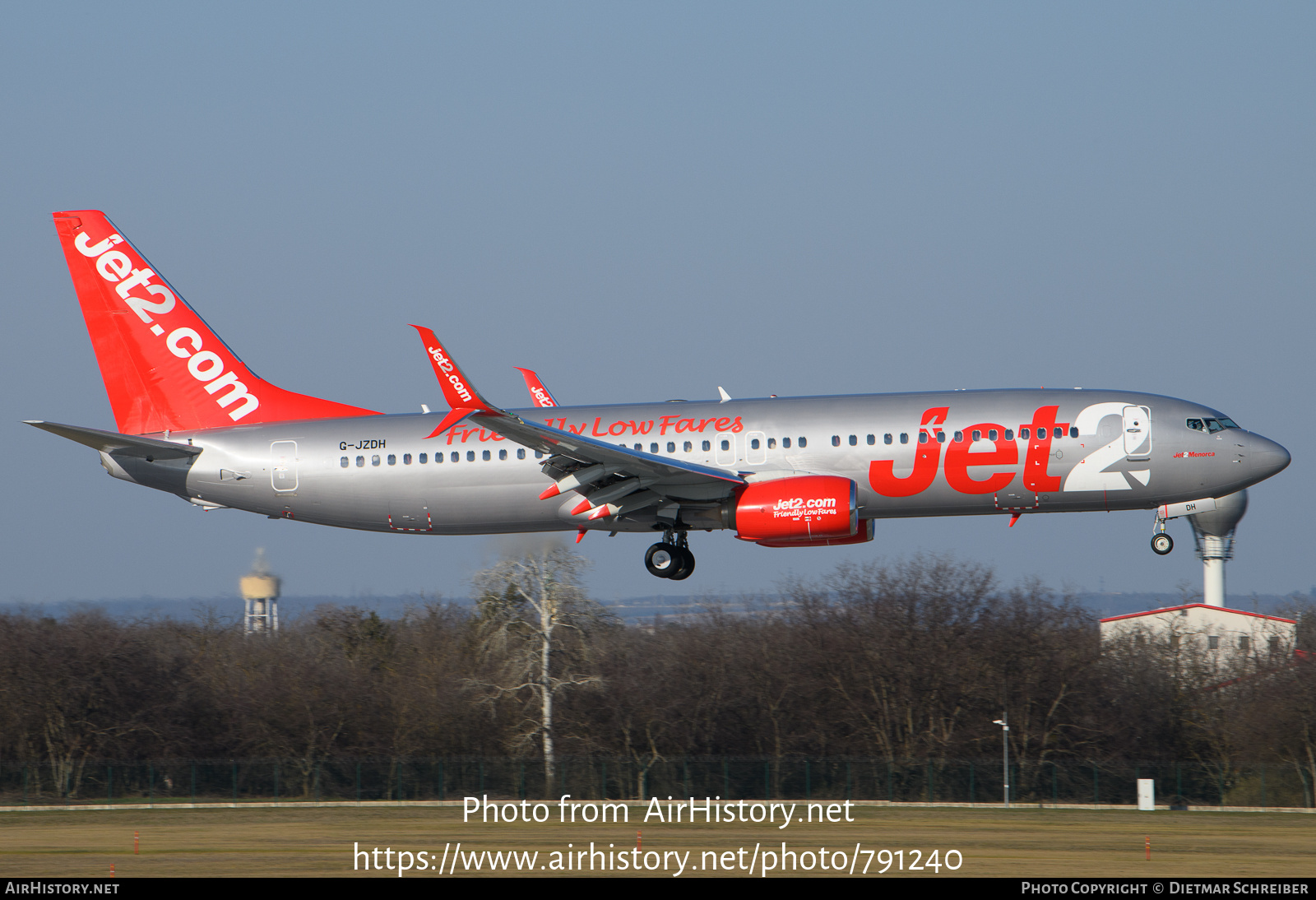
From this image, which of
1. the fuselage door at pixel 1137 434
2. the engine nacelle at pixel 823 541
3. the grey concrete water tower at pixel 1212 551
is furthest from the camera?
the grey concrete water tower at pixel 1212 551

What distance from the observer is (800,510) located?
108ft

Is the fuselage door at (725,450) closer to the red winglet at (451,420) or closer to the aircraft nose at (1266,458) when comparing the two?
the red winglet at (451,420)

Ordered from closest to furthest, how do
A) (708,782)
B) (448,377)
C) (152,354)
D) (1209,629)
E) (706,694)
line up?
1. (448,377)
2. (152,354)
3. (708,782)
4. (706,694)
5. (1209,629)

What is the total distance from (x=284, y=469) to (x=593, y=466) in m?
8.48

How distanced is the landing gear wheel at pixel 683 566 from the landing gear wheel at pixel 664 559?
5cm

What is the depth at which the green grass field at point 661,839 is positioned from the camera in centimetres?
3394

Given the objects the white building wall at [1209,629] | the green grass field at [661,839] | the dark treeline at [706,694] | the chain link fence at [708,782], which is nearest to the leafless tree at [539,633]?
the dark treeline at [706,694]

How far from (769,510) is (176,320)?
60.6 feet

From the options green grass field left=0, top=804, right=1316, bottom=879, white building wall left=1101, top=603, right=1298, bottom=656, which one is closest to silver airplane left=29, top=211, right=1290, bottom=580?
green grass field left=0, top=804, right=1316, bottom=879

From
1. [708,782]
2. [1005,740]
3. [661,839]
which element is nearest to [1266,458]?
[661,839]

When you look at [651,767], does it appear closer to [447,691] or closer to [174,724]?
[447,691]

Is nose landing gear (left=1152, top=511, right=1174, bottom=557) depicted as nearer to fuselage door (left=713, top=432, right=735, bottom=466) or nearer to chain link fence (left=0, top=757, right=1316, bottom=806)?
fuselage door (left=713, top=432, right=735, bottom=466)

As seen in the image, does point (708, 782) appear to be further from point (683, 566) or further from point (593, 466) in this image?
point (593, 466)

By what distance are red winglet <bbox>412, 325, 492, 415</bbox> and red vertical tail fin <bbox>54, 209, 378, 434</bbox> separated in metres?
7.23
